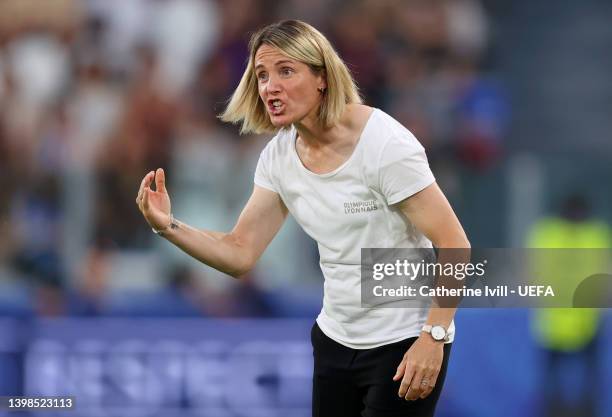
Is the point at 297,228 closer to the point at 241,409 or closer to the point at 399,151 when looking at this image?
the point at 241,409

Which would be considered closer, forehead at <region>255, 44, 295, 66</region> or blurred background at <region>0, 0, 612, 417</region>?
forehead at <region>255, 44, 295, 66</region>

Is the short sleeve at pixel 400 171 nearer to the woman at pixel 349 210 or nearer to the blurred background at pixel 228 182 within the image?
the woman at pixel 349 210

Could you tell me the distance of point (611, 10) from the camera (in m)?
11.1

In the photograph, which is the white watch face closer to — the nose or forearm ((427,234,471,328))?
forearm ((427,234,471,328))

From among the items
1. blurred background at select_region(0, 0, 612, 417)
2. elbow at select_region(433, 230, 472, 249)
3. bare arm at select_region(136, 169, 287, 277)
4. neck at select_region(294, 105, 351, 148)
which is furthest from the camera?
blurred background at select_region(0, 0, 612, 417)

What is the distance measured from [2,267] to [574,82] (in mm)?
5453

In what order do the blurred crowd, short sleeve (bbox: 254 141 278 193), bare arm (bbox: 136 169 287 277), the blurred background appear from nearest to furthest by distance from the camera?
bare arm (bbox: 136 169 287 277), short sleeve (bbox: 254 141 278 193), the blurred background, the blurred crowd

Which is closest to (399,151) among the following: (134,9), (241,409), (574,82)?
(241,409)

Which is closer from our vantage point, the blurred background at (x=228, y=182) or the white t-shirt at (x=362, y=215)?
the white t-shirt at (x=362, y=215)

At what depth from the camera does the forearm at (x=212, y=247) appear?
4.49 metres

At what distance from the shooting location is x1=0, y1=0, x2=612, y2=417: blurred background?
757 centimetres

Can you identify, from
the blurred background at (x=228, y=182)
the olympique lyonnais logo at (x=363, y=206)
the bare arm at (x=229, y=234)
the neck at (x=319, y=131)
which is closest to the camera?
the olympique lyonnais logo at (x=363, y=206)

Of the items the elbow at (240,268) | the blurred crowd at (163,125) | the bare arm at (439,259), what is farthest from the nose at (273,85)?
the blurred crowd at (163,125)

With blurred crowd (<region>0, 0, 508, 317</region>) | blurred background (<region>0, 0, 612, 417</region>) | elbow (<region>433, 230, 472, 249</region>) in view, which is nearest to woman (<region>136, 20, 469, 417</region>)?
elbow (<region>433, 230, 472, 249</region>)
